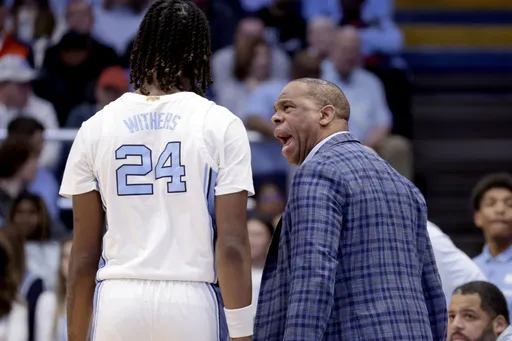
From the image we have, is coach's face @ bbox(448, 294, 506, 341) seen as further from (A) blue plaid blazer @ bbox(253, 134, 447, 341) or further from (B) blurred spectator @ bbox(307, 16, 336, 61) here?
(B) blurred spectator @ bbox(307, 16, 336, 61)

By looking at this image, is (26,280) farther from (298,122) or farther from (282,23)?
(282,23)

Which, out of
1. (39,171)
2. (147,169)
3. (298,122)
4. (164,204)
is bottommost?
(39,171)

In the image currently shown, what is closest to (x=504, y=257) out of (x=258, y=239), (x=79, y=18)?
(x=258, y=239)

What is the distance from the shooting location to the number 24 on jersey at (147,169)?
3486mm

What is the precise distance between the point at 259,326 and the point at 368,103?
5.92 meters

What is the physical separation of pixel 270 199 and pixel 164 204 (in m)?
4.75

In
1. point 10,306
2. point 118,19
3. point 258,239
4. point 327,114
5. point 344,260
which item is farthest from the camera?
point 118,19

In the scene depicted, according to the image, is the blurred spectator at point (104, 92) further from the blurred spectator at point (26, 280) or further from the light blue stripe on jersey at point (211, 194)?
the light blue stripe on jersey at point (211, 194)

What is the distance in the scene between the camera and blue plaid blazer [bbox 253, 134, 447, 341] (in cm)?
334

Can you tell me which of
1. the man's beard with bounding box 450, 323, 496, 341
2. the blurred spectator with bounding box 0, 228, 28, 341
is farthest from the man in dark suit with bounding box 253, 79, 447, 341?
the blurred spectator with bounding box 0, 228, 28, 341

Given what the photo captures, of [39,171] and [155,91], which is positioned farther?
[39,171]

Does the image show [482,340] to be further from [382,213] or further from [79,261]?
[79,261]

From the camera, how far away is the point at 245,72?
9.57 m

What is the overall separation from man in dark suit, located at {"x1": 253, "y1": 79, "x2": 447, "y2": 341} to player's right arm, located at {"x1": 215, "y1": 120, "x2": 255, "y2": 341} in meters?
0.08
